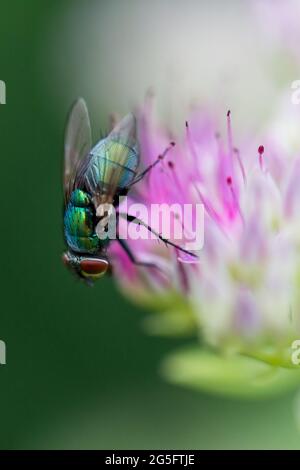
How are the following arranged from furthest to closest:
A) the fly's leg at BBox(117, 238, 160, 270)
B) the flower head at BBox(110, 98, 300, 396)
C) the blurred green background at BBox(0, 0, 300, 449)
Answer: the blurred green background at BBox(0, 0, 300, 449) → the fly's leg at BBox(117, 238, 160, 270) → the flower head at BBox(110, 98, 300, 396)

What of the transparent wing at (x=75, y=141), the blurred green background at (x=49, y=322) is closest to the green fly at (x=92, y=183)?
the transparent wing at (x=75, y=141)

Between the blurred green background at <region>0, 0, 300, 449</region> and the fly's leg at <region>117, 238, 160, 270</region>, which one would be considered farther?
the blurred green background at <region>0, 0, 300, 449</region>

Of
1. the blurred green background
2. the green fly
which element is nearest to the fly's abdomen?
the green fly

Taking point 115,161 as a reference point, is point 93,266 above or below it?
below

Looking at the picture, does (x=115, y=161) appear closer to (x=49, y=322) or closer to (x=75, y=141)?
(x=75, y=141)

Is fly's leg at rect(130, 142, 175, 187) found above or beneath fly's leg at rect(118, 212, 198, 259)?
above

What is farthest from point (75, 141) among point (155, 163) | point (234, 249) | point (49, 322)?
point (49, 322)

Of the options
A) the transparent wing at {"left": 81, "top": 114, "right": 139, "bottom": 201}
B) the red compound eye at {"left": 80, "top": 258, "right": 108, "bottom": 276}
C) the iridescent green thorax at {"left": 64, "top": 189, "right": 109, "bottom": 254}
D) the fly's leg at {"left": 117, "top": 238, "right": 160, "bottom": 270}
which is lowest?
the red compound eye at {"left": 80, "top": 258, "right": 108, "bottom": 276}

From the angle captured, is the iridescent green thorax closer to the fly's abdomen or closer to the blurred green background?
the fly's abdomen
